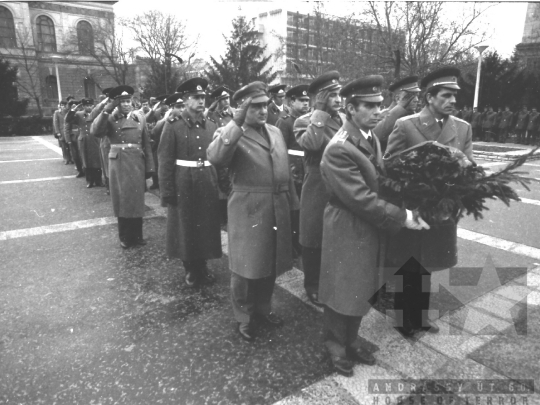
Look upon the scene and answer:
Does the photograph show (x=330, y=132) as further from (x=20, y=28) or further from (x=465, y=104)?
(x=20, y=28)

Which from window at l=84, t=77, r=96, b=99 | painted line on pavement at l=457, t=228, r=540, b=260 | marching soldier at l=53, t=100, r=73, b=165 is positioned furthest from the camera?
window at l=84, t=77, r=96, b=99

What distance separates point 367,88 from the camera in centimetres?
263

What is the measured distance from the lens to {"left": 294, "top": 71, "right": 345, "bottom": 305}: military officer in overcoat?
3.61m

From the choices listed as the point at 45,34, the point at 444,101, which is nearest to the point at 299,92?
the point at 444,101

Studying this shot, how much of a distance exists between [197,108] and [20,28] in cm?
4734

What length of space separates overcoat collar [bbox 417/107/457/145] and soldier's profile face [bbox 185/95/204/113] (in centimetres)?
213

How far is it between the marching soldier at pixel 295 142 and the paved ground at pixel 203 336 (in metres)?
0.65

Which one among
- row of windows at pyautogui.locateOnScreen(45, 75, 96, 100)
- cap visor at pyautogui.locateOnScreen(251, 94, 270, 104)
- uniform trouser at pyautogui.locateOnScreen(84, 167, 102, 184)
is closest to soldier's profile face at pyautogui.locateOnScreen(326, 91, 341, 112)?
cap visor at pyautogui.locateOnScreen(251, 94, 270, 104)

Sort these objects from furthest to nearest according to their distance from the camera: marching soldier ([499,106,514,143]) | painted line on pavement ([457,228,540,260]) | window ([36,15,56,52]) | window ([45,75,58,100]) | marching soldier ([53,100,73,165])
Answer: window ([36,15,56,52]), window ([45,75,58,100]), marching soldier ([499,106,514,143]), marching soldier ([53,100,73,165]), painted line on pavement ([457,228,540,260])

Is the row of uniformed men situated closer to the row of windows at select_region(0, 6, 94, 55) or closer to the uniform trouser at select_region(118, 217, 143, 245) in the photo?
the uniform trouser at select_region(118, 217, 143, 245)

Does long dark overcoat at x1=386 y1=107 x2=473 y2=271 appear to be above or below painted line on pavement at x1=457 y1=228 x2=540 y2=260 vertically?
above

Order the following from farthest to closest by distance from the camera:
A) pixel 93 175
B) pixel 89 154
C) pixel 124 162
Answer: pixel 93 175
pixel 89 154
pixel 124 162

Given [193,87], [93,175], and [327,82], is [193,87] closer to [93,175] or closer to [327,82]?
[327,82]

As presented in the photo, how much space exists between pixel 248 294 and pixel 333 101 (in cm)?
184
